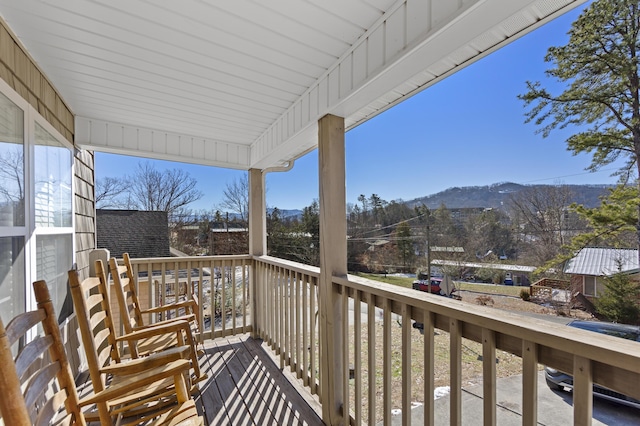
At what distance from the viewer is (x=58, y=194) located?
2.39m

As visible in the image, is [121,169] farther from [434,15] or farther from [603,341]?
[603,341]

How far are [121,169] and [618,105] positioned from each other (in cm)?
770

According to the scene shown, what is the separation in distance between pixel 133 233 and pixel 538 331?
5.75 m

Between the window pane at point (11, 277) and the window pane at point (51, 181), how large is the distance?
36 cm

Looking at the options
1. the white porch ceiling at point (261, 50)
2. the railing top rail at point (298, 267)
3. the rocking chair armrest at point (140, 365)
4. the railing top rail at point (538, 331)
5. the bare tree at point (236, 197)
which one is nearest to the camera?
the railing top rail at point (538, 331)

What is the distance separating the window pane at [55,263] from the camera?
6.73 ft

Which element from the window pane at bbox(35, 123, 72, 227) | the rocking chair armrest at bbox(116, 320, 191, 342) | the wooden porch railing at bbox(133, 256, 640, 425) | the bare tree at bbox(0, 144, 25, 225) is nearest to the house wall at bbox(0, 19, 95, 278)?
the window pane at bbox(35, 123, 72, 227)

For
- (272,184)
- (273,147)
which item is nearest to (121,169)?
(272,184)

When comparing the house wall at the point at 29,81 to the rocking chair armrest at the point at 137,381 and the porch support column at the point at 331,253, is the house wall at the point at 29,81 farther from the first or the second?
the porch support column at the point at 331,253

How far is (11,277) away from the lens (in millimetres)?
1634

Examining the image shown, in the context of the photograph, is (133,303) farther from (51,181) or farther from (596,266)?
(596,266)

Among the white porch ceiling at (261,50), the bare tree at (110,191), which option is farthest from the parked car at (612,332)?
the bare tree at (110,191)

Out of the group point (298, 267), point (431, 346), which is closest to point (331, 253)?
point (298, 267)

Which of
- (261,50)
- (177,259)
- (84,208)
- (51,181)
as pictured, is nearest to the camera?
(261,50)
